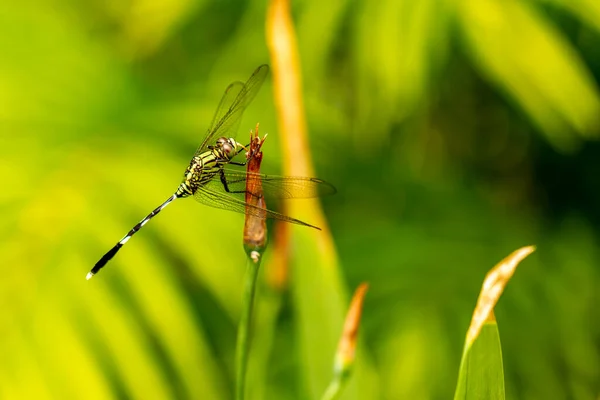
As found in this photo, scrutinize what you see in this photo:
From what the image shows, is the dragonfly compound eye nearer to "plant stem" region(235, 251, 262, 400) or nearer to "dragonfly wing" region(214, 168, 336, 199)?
"dragonfly wing" region(214, 168, 336, 199)

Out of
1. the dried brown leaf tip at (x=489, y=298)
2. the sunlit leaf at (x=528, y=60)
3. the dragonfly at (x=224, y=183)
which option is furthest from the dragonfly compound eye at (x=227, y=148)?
the sunlit leaf at (x=528, y=60)

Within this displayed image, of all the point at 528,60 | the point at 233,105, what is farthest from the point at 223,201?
the point at 528,60

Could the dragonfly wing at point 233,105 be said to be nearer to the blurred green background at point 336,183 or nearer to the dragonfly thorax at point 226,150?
the dragonfly thorax at point 226,150

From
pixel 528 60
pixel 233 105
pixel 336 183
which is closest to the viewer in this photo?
pixel 233 105

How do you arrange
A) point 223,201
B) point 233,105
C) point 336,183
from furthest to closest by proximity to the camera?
point 336,183, point 233,105, point 223,201

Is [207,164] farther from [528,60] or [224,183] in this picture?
[528,60]

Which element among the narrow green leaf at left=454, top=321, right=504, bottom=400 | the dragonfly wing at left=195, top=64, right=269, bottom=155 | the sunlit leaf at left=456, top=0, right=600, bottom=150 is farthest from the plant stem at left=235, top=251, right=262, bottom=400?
the sunlit leaf at left=456, top=0, right=600, bottom=150
